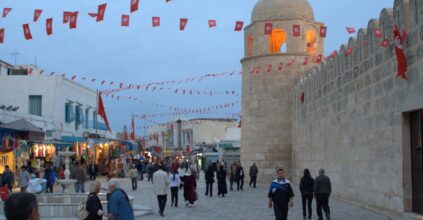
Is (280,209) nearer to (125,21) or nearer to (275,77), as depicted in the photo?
(125,21)

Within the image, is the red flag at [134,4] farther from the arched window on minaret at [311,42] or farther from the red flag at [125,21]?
the arched window on minaret at [311,42]

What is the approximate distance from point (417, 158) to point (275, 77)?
1671 cm

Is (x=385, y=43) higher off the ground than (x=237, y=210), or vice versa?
(x=385, y=43)

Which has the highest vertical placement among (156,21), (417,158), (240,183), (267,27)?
(267,27)

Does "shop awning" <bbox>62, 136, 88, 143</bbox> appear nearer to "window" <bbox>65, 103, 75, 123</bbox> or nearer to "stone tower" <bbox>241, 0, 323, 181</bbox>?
"window" <bbox>65, 103, 75, 123</bbox>

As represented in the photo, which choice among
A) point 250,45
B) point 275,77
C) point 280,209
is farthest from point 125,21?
point 250,45

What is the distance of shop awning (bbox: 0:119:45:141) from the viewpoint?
2244 cm

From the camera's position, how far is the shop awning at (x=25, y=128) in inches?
883

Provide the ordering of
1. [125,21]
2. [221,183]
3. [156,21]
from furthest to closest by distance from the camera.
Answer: [221,183]
[156,21]
[125,21]

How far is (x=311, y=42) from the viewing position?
94.7 feet

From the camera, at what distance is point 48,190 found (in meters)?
22.3

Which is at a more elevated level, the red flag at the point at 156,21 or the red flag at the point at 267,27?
the red flag at the point at 267,27

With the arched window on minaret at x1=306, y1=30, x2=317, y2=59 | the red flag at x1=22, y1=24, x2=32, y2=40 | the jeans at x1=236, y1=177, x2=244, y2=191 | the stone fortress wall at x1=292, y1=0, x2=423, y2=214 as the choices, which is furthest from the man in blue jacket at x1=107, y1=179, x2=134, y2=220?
the arched window on minaret at x1=306, y1=30, x2=317, y2=59

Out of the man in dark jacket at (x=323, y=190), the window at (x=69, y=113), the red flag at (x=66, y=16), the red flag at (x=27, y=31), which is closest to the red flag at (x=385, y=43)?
the man in dark jacket at (x=323, y=190)
